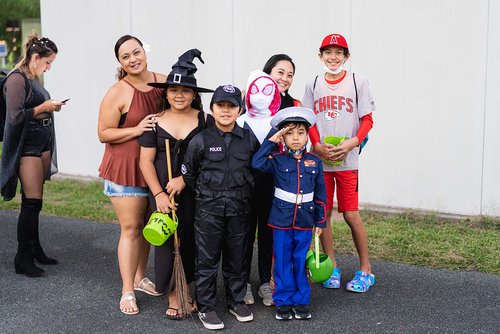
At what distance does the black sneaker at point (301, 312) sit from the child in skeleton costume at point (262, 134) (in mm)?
301

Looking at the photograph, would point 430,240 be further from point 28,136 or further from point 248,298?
point 28,136

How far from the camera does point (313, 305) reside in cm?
468

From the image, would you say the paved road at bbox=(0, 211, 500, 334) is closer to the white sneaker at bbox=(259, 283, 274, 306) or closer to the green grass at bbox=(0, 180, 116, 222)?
the white sneaker at bbox=(259, 283, 274, 306)

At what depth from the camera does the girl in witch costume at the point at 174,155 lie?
436cm

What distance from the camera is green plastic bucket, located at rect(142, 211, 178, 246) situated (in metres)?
4.19

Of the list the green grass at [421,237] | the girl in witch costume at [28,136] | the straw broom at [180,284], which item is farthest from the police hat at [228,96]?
the green grass at [421,237]

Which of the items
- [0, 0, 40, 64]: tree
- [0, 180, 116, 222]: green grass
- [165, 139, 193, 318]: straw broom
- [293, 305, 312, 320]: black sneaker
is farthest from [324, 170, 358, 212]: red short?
[0, 0, 40, 64]: tree

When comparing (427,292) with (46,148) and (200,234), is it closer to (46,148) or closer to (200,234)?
(200,234)

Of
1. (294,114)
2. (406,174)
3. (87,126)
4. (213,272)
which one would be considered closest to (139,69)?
(294,114)

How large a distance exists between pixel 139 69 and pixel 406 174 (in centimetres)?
372

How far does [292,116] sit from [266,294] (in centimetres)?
135

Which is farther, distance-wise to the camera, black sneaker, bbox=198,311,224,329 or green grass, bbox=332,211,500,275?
green grass, bbox=332,211,500,275

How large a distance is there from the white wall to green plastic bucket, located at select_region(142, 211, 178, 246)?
145 inches

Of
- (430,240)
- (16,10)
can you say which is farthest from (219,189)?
(16,10)
